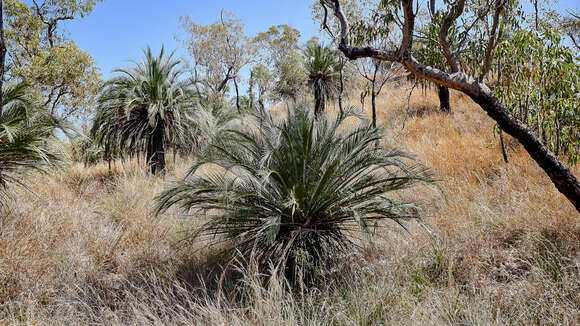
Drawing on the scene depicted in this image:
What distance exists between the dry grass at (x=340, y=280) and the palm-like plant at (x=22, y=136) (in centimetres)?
61

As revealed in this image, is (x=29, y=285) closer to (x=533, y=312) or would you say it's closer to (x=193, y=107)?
(x=533, y=312)

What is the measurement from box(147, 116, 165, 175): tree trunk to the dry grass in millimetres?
2099

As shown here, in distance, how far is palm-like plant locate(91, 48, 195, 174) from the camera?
711 cm

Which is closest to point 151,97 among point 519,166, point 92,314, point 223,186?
point 223,186

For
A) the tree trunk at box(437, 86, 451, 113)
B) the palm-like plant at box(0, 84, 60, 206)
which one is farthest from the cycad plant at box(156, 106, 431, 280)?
the tree trunk at box(437, 86, 451, 113)

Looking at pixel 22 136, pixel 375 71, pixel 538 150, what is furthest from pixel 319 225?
pixel 375 71

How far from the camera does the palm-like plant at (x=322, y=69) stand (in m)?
15.3

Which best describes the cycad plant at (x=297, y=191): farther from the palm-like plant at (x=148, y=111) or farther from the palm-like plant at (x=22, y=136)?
the palm-like plant at (x=148, y=111)

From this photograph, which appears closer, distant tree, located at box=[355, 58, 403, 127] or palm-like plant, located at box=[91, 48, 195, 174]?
palm-like plant, located at box=[91, 48, 195, 174]

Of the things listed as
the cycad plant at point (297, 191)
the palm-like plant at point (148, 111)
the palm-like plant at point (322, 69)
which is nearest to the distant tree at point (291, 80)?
the palm-like plant at point (322, 69)

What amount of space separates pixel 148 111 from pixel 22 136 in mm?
2987

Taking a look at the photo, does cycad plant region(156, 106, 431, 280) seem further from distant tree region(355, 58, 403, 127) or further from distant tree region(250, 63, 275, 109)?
distant tree region(250, 63, 275, 109)

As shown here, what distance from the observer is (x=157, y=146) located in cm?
751

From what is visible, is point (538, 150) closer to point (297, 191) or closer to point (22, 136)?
point (297, 191)
